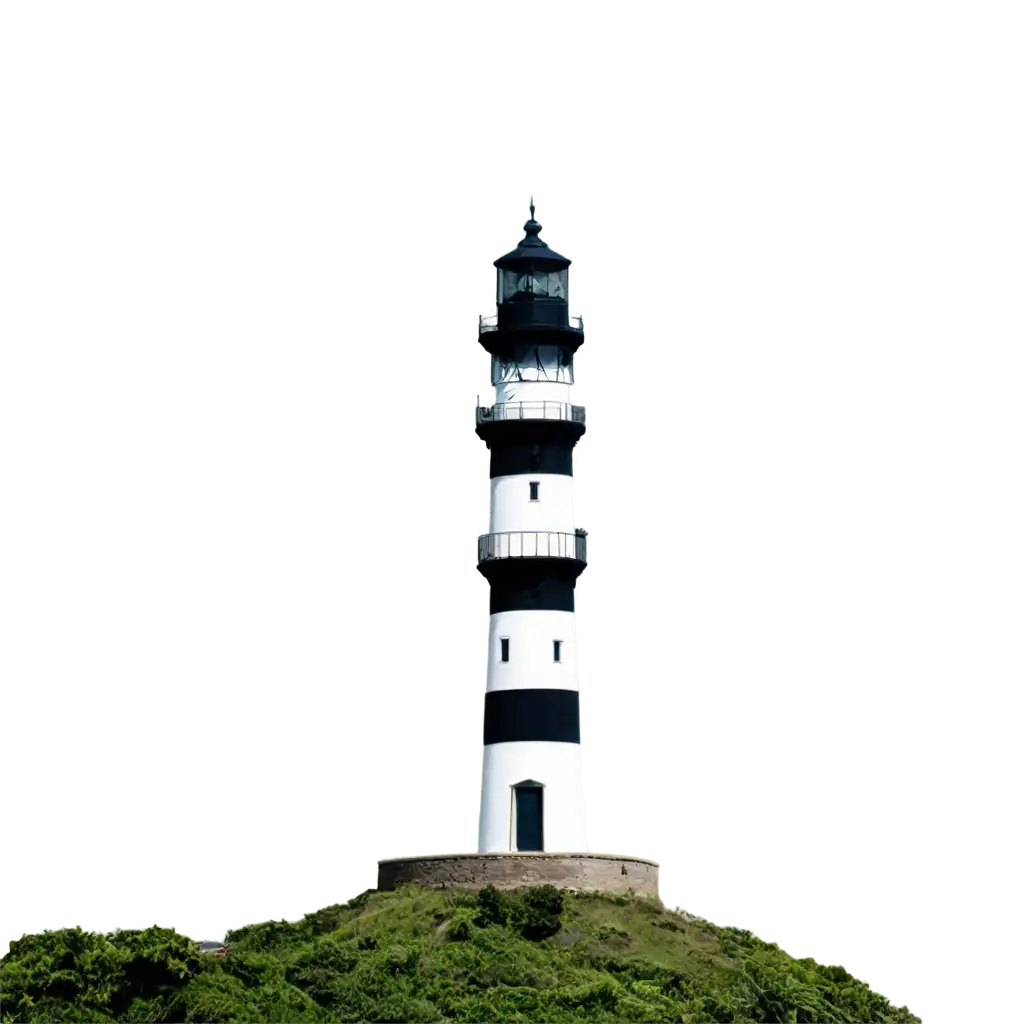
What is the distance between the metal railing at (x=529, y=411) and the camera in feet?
162

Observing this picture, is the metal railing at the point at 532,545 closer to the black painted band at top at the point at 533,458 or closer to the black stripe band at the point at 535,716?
the black painted band at top at the point at 533,458

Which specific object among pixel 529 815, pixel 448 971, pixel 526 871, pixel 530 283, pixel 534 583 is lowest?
pixel 448 971

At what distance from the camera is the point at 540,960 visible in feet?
141

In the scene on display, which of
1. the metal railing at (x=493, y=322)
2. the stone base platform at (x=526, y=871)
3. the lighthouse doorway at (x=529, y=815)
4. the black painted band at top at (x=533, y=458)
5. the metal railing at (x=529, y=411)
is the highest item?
the metal railing at (x=493, y=322)

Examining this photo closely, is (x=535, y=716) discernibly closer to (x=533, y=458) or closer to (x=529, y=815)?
(x=529, y=815)

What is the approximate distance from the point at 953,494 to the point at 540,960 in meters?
17.2

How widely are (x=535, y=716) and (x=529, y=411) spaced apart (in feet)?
19.0

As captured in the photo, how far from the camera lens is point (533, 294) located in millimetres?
50750

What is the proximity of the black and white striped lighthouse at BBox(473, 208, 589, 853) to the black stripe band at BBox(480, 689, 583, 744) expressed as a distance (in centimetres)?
2

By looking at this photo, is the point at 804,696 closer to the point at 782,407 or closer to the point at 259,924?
the point at 782,407

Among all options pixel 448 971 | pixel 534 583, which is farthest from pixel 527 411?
pixel 448 971

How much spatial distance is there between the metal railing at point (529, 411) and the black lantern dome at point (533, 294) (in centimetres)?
132

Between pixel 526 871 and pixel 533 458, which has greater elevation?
pixel 533 458

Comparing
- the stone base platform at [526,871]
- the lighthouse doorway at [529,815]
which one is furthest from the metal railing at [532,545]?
the stone base platform at [526,871]
